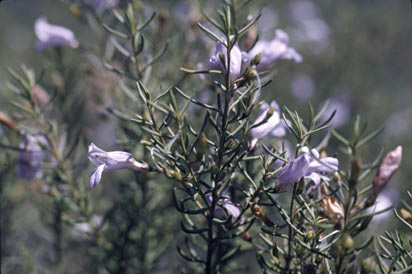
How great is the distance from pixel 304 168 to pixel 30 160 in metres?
1.59

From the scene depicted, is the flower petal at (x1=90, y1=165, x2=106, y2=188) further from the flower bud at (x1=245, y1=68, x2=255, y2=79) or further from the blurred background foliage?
the flower bud at (x1=245, y1=68, x2=255, y2=79)

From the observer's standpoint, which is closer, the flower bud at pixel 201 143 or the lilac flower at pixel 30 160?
the flower bud at pixel 201 143

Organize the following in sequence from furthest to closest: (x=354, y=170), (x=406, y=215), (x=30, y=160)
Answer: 1. (x=30, y=160)
2. (x=406, y=215)
3. (x=354, y=170)

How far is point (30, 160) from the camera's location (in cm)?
220

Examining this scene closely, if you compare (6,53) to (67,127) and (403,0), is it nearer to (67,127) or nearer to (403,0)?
(67,127)

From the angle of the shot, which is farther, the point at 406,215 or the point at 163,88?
the point at 163,88

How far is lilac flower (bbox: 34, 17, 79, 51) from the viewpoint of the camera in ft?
7.88

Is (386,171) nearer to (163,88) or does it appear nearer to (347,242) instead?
(347,242)

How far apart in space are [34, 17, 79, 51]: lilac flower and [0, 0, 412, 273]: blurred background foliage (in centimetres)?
8

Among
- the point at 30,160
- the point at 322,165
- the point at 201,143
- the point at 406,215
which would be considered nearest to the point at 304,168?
the point at 322,165

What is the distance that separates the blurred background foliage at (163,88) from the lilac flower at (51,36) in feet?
0.25

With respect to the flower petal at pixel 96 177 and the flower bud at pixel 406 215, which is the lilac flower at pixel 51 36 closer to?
the flower petal at pixel 96 177

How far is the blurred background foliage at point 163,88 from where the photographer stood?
234 cm

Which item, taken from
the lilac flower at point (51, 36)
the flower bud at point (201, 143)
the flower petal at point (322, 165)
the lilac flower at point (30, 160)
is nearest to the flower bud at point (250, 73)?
the flower bud at point (201, 143)
